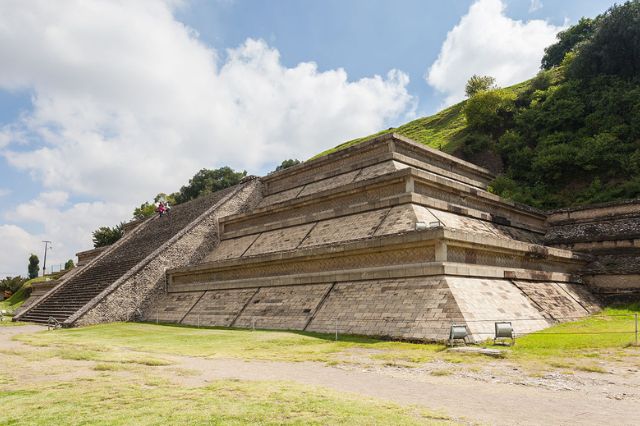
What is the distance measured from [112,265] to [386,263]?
57.8 ft

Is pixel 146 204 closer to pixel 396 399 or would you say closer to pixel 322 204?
pixel 322 204

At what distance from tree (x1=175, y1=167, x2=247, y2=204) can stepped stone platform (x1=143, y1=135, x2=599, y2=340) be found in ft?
104

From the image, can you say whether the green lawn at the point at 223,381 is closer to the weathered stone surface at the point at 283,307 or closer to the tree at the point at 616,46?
the weathered stone surface at the point at 283,307

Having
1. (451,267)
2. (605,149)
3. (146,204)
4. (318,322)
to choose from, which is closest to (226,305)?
(318,322)

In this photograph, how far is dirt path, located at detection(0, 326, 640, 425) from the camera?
5.22 metres

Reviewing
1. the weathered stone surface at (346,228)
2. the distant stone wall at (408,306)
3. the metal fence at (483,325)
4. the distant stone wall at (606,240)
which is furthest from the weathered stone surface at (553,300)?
the weathered stone surface at (346,228)

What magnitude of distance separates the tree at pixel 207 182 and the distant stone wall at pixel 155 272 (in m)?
29.6

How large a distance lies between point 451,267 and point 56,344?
36.2ft

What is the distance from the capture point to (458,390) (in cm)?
647

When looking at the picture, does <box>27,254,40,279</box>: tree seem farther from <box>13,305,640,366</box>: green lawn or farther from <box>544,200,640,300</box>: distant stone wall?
<box>544,200,640,300</box>: distant stone wall

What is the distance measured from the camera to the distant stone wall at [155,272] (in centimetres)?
1942

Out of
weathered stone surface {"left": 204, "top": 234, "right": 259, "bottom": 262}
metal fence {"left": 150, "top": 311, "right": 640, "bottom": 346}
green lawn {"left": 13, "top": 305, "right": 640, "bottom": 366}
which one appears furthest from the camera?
weathered stone surface {"left": 204, "top": 234, "right": 259, "bottom": 262}

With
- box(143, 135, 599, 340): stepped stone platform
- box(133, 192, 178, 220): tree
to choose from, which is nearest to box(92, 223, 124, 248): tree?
box(133, 192, 178, 220): tree

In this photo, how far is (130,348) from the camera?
11.8m
